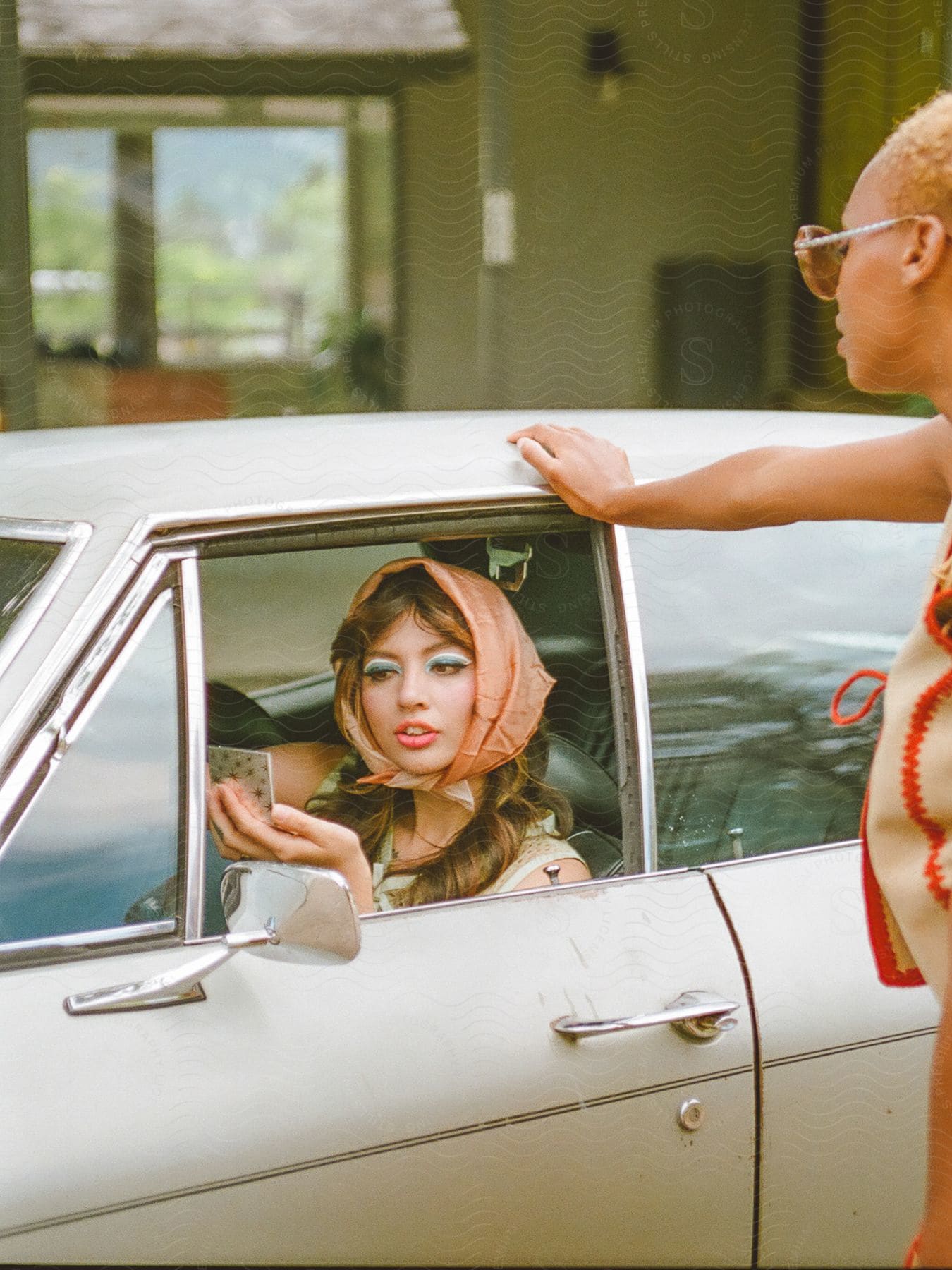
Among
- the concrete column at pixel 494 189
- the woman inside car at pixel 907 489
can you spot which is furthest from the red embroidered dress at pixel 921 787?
the concrete column at pixel 494 189

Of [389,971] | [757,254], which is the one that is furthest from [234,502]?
[757,254]

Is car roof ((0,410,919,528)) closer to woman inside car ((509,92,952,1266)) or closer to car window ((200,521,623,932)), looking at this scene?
car window ((200,521,623,932))

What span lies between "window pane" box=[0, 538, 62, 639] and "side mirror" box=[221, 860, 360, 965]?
1.42 ft

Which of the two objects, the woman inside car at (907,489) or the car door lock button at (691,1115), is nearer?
the woman inside car at (907,489)

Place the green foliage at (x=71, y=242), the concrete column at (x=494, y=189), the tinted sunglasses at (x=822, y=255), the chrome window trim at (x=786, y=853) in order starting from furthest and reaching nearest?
1. the green foliage at (x=71, y=242)
2. the concrete column at (x=494, y=189)
3. the chrome window trim at (x=786, y=853)
4. the tinted sunglasses at (x=822, y=255)

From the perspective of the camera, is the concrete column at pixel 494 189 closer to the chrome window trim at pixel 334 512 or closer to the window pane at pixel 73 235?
the window pane at pixel 73 235

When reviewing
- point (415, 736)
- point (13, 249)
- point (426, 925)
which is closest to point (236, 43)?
point (13, 249)

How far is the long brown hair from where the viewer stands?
1.81 m

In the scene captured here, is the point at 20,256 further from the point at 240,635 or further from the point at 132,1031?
the point at 132,1031

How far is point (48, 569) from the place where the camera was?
167 centimetres

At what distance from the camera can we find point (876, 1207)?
5.83ft

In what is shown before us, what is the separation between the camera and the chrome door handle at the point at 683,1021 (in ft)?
5.38

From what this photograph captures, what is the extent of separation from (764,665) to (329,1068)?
33.2 inches

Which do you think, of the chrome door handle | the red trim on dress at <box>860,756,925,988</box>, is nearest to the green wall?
the chrome door handle
